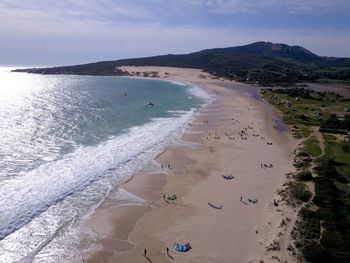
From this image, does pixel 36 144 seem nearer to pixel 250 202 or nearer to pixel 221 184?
pixel 221 184

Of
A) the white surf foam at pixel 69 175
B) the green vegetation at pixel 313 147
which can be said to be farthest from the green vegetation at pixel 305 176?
the white surf foam at pixel 69 175

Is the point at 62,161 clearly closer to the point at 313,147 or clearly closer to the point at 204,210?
the point at 204,210

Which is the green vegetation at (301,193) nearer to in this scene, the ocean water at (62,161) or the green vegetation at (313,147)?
the green vegetation at (313,147)

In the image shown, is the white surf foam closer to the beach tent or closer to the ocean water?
the ocean water

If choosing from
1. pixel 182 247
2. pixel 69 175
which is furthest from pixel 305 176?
pixel 69 175

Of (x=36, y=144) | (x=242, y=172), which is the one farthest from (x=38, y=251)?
(x=36, y=144)
